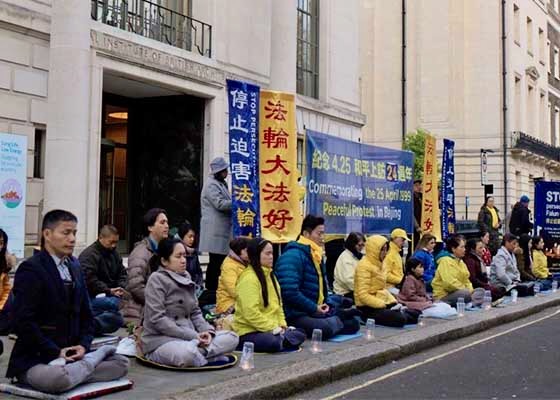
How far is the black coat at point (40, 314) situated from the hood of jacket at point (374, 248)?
494 centimetres

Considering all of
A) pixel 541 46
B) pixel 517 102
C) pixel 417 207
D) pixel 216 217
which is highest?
pixel 541 46

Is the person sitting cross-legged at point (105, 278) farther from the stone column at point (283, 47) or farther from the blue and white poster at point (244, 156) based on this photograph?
the stone column at point (283, 47)

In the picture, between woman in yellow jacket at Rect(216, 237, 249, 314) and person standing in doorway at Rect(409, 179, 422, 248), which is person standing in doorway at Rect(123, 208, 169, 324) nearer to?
woman in yellow jacket at Rect(216, 237, 249, 314)

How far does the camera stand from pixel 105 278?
880cm

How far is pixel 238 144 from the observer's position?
10258 mm

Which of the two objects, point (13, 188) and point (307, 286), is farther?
point (13, 188)

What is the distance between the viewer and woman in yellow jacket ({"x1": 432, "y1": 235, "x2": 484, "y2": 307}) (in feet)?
39.1

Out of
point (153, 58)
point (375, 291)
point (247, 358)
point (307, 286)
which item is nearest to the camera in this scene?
point (247, 358)

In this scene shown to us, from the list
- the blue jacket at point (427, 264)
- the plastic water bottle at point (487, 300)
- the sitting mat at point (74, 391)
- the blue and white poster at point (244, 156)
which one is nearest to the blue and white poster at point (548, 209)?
the blue jacket at point (427, 264)

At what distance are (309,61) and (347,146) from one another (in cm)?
838

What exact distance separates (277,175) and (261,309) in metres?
3.24

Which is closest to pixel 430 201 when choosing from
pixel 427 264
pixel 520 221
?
pixel 427 264

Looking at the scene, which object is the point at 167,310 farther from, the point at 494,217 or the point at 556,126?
the point at 556,126

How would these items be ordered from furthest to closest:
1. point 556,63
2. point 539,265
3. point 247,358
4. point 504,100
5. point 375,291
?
point 556,63 < point 504,100 < point 539,265 < point 375,291 < point 247,358
